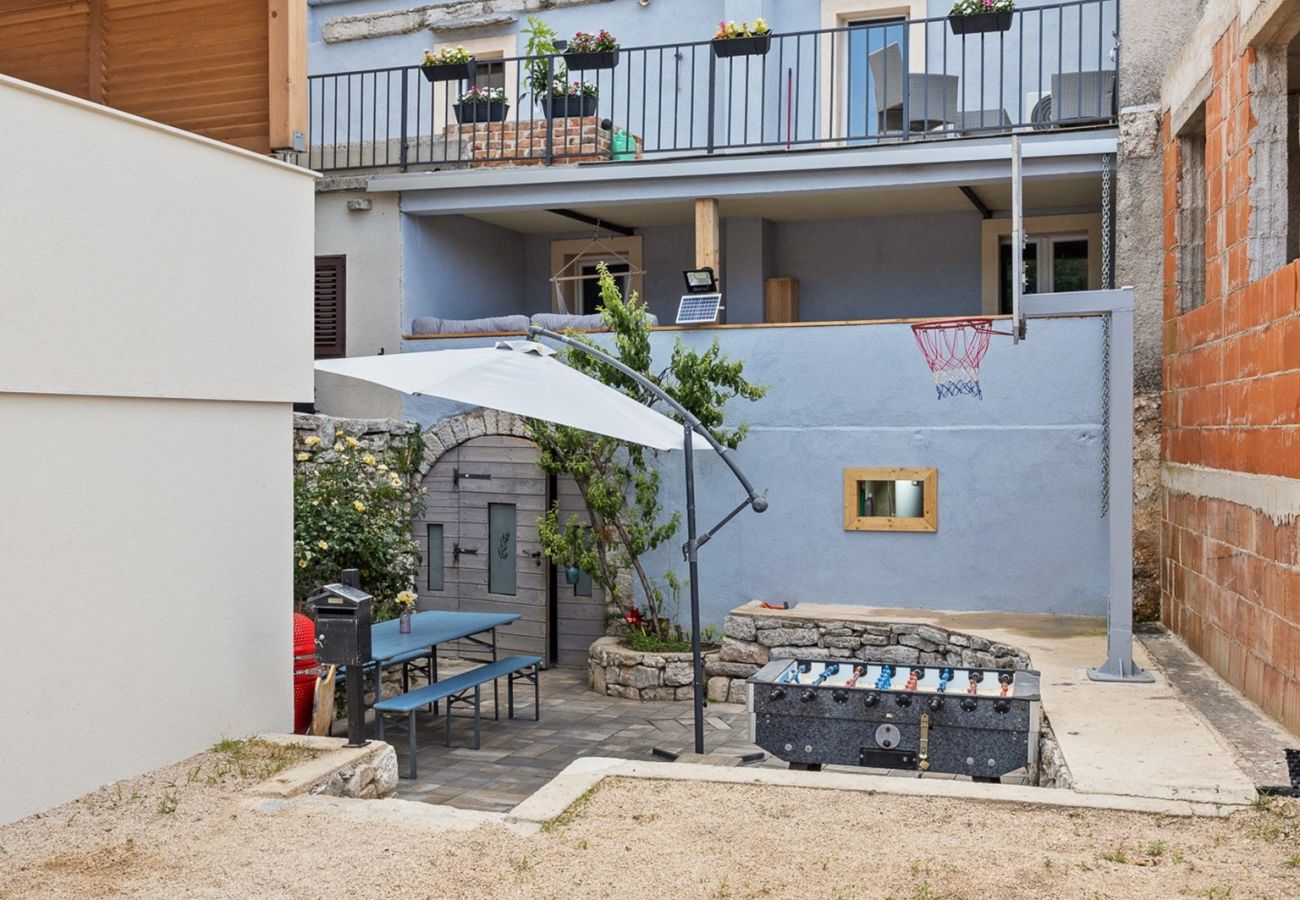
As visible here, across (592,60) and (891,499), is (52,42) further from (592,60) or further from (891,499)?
(891,499)

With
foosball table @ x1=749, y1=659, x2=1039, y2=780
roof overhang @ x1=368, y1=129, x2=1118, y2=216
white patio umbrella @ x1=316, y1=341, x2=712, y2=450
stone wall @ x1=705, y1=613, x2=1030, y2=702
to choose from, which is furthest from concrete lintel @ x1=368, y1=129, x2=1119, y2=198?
foosball table @ x1=749, y1=659, x2=1039, y2=780

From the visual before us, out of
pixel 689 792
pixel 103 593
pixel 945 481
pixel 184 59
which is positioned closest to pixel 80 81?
pixel 184 59

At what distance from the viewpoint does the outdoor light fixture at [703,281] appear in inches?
425

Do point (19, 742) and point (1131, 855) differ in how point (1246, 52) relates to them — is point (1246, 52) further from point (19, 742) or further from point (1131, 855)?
point (19, 742)

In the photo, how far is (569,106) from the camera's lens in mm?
12289

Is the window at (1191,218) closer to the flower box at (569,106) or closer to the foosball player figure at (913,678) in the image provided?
the foosball player figure at (913,678)

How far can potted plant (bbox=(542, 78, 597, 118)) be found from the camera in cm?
1192

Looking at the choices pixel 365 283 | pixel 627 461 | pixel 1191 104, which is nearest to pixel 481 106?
pixel 365 283

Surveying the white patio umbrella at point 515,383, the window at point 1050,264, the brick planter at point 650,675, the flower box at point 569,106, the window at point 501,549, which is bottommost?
the brick planter at point 650,675

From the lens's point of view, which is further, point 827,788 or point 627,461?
point 627,461

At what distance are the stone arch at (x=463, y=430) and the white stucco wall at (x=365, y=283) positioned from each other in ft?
1.50

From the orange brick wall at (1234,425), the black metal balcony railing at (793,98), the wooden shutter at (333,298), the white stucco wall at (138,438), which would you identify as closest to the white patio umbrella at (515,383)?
the white stucco wall at (138,438)

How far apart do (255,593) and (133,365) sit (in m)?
1.37

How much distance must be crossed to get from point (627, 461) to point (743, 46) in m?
3.82
